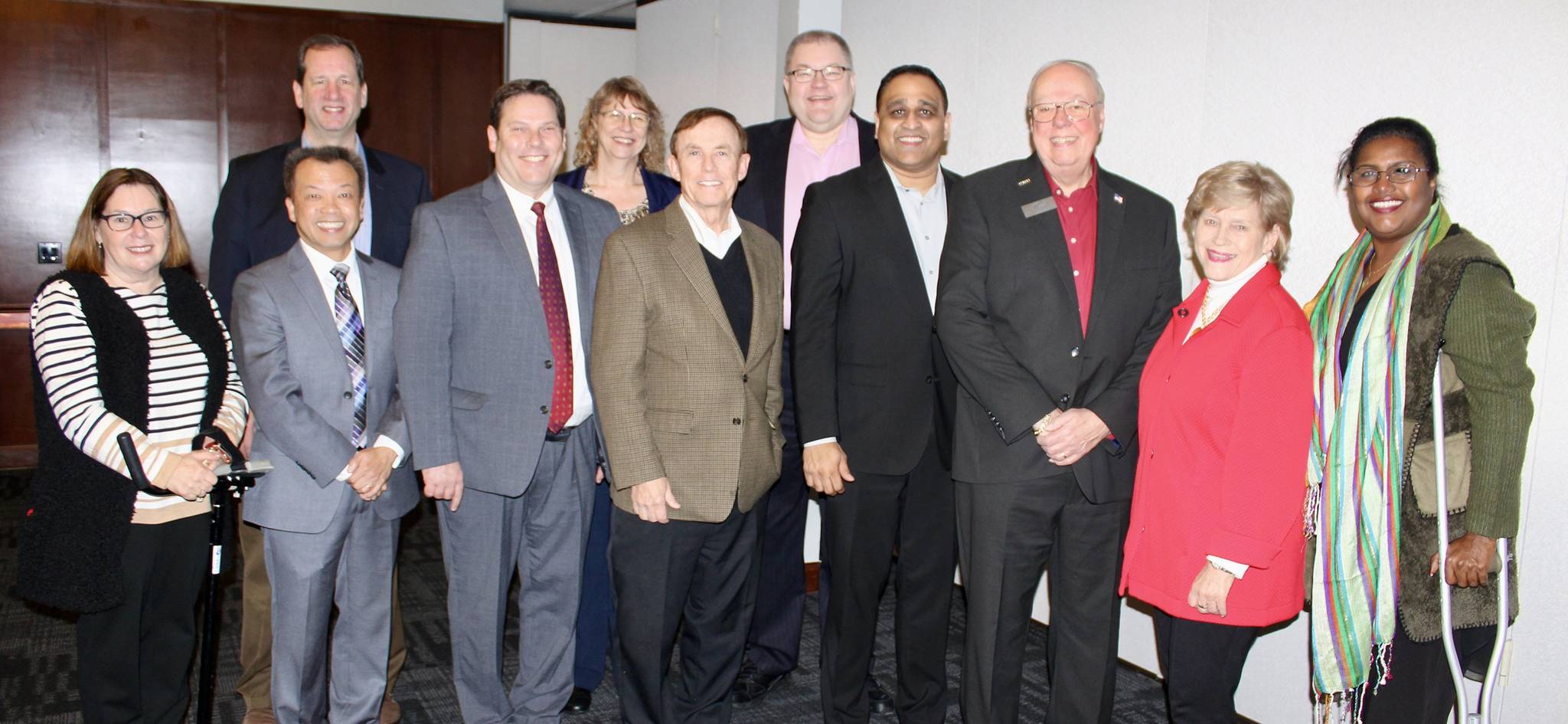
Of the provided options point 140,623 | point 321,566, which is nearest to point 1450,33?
point 321,566

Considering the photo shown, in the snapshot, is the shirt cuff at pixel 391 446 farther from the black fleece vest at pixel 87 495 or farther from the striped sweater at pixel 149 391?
the black fleece vest at pixel 87 495

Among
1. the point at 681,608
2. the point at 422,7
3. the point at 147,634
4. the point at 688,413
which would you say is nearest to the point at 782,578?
the point at 681,608

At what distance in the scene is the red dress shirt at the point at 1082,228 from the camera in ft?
8.95

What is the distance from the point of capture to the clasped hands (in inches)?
104

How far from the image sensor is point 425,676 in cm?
367

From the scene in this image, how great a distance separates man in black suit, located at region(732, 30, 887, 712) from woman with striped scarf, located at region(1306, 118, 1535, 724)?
147cm

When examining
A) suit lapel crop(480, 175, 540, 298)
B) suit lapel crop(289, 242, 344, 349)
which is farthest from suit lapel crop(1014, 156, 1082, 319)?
suit lapel crop(289, 242, 344, 349)

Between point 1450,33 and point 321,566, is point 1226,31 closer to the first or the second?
point 1450,33

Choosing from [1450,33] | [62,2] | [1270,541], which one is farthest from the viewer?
[62,2]

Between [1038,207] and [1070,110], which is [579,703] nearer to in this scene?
[1038,207]

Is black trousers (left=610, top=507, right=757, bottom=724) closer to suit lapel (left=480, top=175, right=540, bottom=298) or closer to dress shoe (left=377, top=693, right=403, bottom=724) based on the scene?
suit lapel (left=480, top=175, right=540, bottom=298)

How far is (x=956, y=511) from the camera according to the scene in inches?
113

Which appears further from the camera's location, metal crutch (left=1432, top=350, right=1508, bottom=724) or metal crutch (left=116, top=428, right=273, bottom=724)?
metal crutch (left=116, top=428, right=273, bottom=724)

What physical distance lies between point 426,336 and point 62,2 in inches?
229
